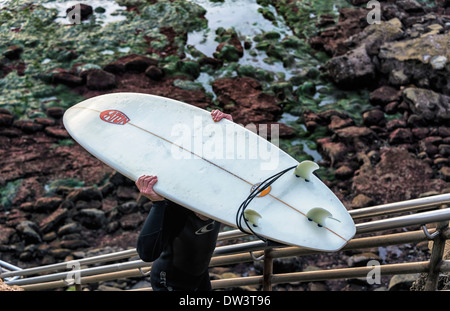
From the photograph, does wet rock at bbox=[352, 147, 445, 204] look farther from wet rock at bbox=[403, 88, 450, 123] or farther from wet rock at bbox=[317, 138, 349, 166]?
wet rock at bbox=[403, 88, 450, 123]

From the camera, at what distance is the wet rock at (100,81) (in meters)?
8.29

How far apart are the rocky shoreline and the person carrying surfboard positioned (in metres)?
2.83

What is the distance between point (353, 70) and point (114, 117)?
546cm

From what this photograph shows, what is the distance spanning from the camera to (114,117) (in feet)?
11.0

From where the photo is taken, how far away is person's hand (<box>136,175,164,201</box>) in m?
2.42

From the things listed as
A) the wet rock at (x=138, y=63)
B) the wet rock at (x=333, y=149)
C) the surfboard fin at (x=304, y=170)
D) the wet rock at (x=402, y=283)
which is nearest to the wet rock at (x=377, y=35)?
the wet rock at (x=333, y=149)

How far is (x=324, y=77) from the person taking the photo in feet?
27.5

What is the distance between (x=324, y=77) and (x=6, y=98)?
498cm

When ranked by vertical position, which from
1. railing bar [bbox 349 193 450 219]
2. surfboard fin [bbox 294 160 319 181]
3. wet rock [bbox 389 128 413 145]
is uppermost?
railing bar [bbox 349 193 450 219]
